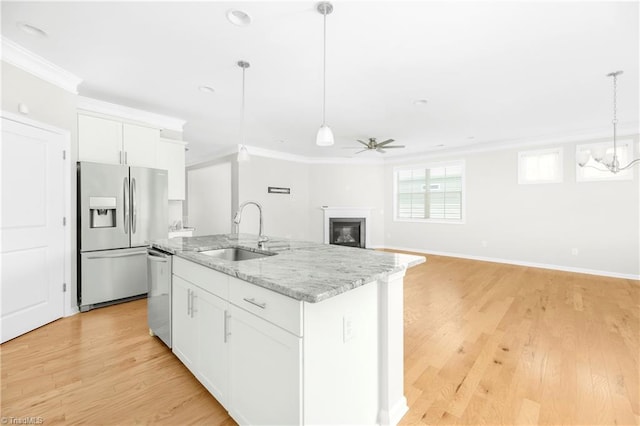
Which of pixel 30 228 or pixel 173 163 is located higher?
pixel 173 163

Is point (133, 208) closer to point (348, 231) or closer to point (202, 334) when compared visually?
point (202, 334)

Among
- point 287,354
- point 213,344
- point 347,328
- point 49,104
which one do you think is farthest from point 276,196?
point 287,354

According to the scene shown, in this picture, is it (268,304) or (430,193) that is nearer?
(268,304)

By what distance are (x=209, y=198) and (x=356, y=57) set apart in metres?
5.95

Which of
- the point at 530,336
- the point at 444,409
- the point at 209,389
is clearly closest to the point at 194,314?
the point at 209,389

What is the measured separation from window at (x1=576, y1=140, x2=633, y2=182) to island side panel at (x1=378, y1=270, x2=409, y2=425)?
208 inches

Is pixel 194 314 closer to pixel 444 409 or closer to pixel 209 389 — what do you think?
pixel 209 389

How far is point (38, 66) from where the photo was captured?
2662 mm

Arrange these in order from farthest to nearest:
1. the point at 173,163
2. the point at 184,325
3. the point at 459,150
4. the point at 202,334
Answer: the point at 459,150
the point at 173,163
the point at 184,325
the point at 202,334

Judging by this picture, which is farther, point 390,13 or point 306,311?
point 390,13

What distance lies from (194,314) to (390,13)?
8.50ft

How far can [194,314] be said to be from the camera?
1889 mm

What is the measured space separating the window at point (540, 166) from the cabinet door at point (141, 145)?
679cm

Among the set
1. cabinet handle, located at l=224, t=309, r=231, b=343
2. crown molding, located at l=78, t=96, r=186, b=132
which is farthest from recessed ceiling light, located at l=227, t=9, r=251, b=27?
crown molding, located at l=78, t=96, r=186, b=132
